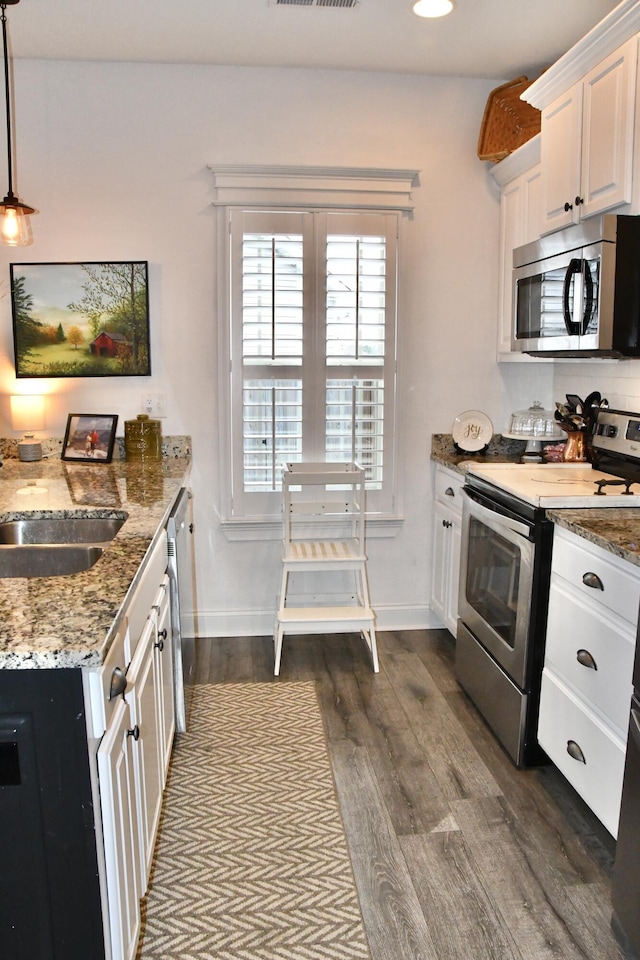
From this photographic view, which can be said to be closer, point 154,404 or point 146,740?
point 146,740

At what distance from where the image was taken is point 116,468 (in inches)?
125

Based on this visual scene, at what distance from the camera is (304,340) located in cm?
346

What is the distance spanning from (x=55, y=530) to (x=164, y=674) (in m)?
0.56

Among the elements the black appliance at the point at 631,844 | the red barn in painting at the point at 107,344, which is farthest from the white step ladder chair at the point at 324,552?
the black appliance at the point at 631,844

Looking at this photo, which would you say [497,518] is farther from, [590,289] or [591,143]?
[591,143]

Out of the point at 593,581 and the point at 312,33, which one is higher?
the point at 312,33

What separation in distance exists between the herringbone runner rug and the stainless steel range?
64 centimetres

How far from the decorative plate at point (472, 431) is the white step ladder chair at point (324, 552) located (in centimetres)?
52

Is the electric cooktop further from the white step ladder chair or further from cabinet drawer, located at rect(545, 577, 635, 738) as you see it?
the white step ladder chair

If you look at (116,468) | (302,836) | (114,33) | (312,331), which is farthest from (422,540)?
(114,33)

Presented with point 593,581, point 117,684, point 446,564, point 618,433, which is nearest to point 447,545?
point 446,564

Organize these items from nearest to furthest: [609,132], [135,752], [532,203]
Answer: [135,752] < [609,132] < [532,203]

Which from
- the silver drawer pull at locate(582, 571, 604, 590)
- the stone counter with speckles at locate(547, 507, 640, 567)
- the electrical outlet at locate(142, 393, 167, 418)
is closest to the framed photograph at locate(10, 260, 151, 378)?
the electrical outlet at locate(142, 393, 167, 418)

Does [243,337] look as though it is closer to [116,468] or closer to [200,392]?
[200,392]
